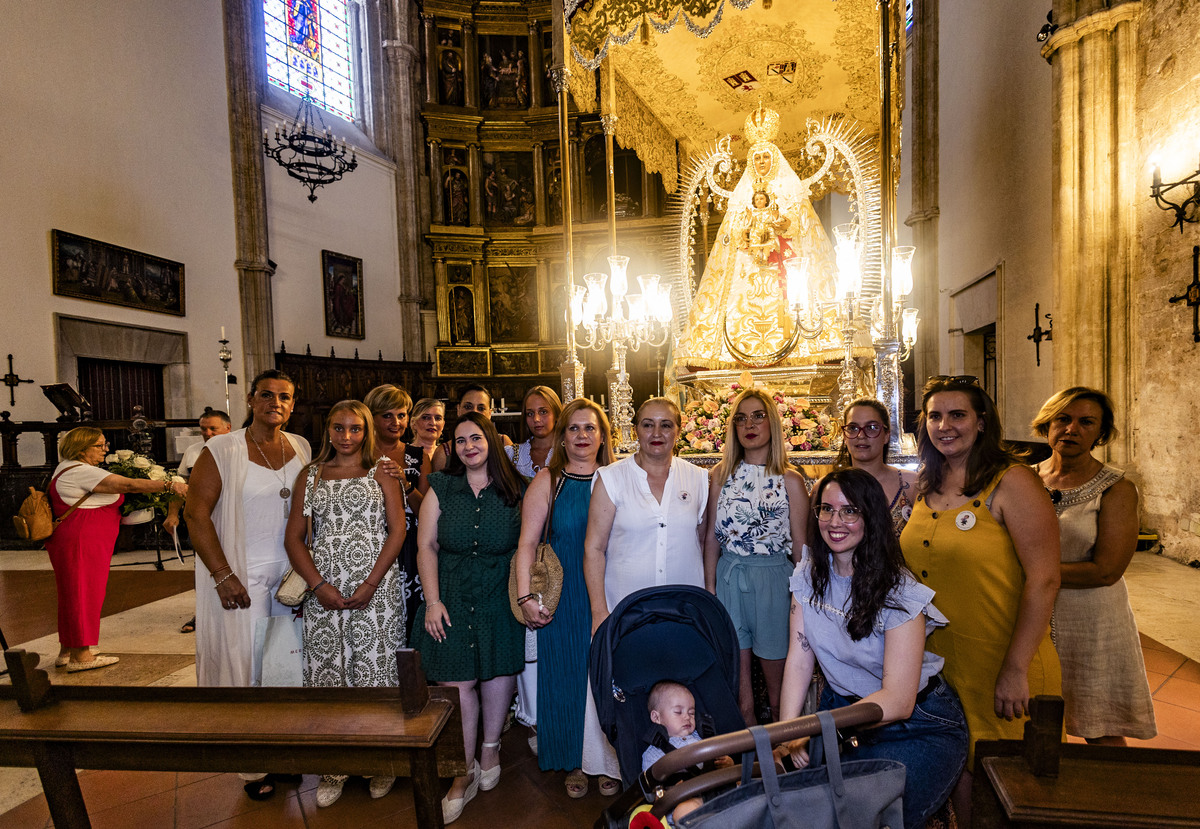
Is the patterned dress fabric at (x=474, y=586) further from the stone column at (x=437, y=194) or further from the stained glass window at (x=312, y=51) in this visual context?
the stone column at (x=437, y=194)

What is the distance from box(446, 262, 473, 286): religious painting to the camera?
631 inches

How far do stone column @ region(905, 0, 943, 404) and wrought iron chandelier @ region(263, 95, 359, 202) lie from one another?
10428 millimetres

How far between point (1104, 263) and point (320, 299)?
514 inches

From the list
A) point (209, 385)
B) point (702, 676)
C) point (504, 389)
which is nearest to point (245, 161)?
point (209, 385)

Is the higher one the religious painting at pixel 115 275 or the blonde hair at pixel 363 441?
the religious painting at pixel 115 275

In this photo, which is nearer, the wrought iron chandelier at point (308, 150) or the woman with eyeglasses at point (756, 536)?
the woman with eyeglasses at point (756, 536)

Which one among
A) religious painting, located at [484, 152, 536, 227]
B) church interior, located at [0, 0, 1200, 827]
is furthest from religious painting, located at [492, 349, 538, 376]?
religious painting, located at [484, 152, 536, 227]

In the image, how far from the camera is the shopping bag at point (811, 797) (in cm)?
143

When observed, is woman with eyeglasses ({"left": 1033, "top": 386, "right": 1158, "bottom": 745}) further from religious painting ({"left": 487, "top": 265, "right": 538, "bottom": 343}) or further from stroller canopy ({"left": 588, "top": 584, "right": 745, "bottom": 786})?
religious painting ({"left": 487, "top": 265, "right": 538, "bottom": 343})

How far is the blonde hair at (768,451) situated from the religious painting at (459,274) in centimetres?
1414

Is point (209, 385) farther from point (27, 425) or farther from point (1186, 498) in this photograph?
point (1186, 498)

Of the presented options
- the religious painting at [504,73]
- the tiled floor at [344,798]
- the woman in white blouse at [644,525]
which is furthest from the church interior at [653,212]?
the woman in white blouse at [644,525]

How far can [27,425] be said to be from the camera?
7312 millimetres

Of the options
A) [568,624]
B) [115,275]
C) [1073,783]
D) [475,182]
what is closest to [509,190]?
[475,182]
